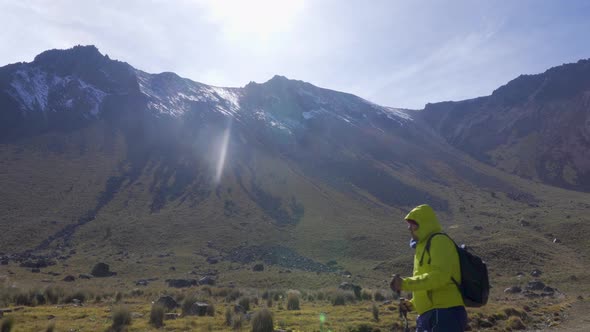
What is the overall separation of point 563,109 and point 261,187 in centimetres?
11613

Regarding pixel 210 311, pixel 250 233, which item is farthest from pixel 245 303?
pixel 250 233

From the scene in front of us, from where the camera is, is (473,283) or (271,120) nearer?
(473,283)

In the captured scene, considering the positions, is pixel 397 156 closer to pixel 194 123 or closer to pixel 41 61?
pixel 194 123

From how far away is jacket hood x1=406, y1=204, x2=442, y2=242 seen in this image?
6.01 m

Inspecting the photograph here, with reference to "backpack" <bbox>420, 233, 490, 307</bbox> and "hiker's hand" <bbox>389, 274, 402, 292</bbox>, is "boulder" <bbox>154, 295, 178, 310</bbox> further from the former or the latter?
"backpack" <bbox>420, 233, 490, 307</bbox>

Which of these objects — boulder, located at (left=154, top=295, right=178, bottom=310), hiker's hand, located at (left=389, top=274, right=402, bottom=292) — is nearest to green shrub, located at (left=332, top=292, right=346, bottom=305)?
boulder, located at (left=154, top=295, right=178, bottom=310)

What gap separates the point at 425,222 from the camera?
604cm

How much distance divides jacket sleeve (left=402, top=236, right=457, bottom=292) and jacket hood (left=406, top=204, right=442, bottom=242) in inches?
12.8

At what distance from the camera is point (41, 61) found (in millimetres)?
141250

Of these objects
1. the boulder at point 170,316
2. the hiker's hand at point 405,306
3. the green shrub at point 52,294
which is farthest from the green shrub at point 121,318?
the hiker's hand at point 405,306

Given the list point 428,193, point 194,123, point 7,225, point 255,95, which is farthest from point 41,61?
point 428,193

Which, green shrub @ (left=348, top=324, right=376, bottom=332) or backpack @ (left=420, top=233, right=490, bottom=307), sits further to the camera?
green shrub @ (left=348, top=324, right=376, bottom=332)

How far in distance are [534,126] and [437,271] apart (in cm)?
16827

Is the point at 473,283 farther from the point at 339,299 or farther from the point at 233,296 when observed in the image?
the point at 233,296
